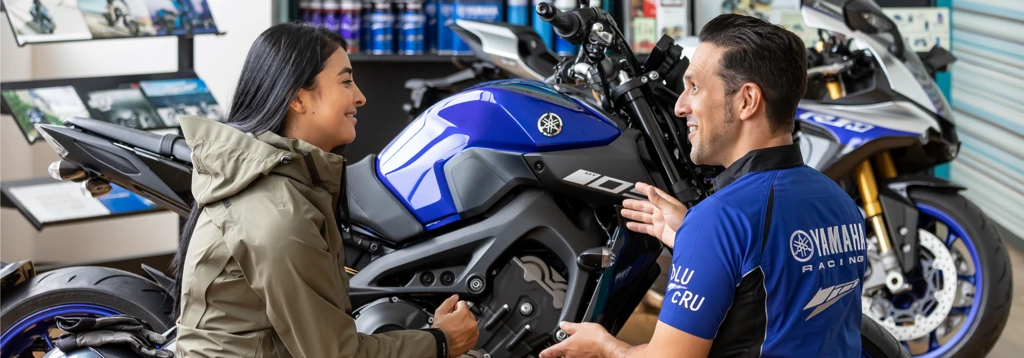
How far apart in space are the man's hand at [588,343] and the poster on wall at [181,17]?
7.10ft

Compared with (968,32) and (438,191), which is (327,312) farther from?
(968,32)

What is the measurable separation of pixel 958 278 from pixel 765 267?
1.57 metres

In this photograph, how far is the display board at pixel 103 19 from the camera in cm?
286

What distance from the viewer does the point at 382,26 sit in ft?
12.8

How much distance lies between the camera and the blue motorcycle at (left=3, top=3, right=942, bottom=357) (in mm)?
1770

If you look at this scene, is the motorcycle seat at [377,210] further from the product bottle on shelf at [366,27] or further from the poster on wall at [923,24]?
the poster on wall at [923,24]

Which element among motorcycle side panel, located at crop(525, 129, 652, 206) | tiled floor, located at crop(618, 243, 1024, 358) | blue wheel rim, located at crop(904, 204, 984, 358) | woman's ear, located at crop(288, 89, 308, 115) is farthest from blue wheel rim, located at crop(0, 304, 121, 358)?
blue wheel rim, located at crop(904, 204, 984, 358)

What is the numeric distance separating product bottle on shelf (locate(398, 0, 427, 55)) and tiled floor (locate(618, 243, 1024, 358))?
151cm

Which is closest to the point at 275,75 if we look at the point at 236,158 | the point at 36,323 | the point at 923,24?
the point at 236,158

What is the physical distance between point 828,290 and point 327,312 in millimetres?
705

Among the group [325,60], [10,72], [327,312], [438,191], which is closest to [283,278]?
[327,312]

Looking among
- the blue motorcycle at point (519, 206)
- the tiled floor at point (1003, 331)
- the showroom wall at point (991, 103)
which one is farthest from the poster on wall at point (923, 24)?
the blue motorcycle at point (519, 206)

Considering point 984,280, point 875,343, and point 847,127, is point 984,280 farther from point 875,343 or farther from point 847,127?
point 875,343

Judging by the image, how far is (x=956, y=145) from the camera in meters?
2.54
